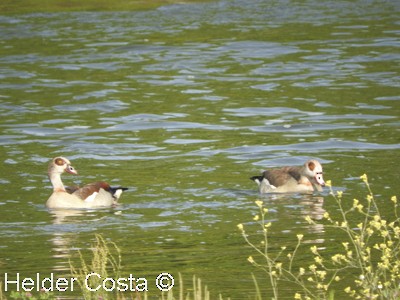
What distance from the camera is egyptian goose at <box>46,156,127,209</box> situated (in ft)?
64.3

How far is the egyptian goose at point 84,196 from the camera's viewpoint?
1961 cm

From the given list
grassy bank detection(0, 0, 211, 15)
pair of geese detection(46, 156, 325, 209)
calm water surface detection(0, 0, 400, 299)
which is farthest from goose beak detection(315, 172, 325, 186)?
A: grassy bank detection(0, 0, 211, 15)

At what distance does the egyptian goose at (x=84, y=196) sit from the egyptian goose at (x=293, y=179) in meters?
2.37

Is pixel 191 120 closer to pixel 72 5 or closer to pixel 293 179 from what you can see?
pixel 293 179

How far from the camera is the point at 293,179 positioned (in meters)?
20.7

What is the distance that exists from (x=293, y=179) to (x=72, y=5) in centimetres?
3159

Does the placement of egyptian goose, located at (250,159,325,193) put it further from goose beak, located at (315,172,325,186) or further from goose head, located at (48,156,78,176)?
goose head, located at (48,156,78,176)

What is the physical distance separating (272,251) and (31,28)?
30265mm

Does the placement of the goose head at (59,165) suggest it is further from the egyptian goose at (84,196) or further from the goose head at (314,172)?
the goose head at (314,172)

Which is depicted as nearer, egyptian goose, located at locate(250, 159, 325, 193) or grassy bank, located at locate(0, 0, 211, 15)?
egyptian goose, located at locate(250, 159, 325, 193)

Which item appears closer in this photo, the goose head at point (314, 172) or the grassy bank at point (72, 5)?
the goose head at point (314, 172)

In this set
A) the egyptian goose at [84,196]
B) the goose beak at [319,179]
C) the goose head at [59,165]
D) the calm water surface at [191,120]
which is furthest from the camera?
the goose head at [59,165]

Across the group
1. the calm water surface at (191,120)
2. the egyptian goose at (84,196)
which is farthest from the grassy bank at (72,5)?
the egyptian goose at (84,196)

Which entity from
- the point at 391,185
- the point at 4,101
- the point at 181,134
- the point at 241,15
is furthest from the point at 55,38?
the point at 391,185
